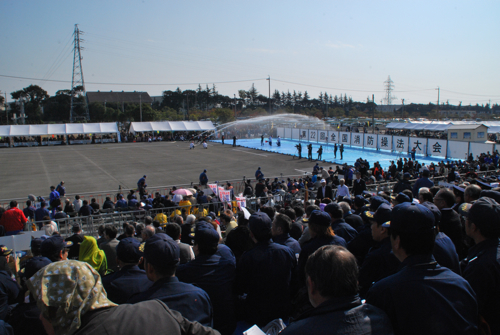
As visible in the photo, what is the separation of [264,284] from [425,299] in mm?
1902

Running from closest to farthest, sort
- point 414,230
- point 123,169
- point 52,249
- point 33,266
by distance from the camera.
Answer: point 414,230, point 33,266, point 52,249, point 123,169

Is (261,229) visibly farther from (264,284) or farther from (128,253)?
(128,253)

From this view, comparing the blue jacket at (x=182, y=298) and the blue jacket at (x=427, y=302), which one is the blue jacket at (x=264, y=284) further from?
the blue jacket at (x=427, y=302)

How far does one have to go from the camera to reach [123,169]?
3131cm

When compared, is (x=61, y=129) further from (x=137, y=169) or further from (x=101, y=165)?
(x=137, y=169)

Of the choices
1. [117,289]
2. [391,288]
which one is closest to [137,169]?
[117,289]

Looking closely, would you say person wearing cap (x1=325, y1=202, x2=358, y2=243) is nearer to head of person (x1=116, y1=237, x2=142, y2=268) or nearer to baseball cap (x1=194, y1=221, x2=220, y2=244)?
baseball cap (x1=194, y1=221, x2=220, y2=244)

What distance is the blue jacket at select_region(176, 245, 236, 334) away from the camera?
12.1ft

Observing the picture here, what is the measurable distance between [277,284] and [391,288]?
173 cm

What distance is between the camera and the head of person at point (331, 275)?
213cm

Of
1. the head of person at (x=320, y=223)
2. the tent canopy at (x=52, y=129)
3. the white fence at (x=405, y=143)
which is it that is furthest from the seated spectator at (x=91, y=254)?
the tent canopy at (x=52, y=129)

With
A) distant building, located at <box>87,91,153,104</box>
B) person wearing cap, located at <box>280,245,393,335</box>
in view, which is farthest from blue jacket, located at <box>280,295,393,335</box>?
distant building, located at <box>87,91,153,104</box>

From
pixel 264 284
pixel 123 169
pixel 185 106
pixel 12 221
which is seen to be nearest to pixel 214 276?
pixel 264 284

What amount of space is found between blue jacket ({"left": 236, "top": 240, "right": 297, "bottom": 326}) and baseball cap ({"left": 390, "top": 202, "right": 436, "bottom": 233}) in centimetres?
160
